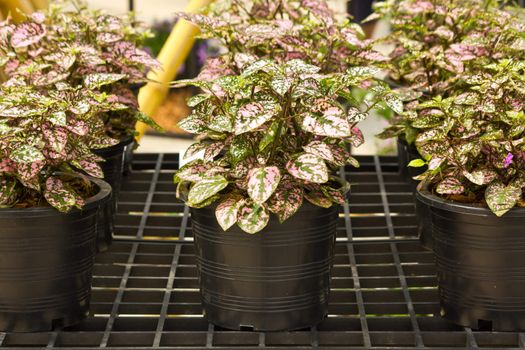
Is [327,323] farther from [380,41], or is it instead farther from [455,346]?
[380,41]

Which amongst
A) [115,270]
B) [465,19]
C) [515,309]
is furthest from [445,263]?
[465,19]

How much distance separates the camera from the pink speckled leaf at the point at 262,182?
1.85 m

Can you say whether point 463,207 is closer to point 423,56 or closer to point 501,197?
point 501,197

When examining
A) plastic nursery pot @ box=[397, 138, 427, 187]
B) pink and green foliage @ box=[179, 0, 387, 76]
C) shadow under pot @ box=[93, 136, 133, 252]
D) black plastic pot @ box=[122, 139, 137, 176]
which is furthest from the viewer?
black plastic pot @ box=[122, 139, 137, 176]

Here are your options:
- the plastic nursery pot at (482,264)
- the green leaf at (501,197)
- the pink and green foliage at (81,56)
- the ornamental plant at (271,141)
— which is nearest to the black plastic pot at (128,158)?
the pink and green foliage at (81,56)

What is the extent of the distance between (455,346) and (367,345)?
0.64ft

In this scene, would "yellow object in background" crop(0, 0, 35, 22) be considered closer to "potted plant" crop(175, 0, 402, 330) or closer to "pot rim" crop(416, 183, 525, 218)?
"potted plant" crop(175, 0, 402, 330)

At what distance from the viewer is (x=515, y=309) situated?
2002 millimetres

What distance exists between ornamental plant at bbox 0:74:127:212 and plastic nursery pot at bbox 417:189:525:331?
29.9 inches

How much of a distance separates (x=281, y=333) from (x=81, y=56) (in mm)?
983

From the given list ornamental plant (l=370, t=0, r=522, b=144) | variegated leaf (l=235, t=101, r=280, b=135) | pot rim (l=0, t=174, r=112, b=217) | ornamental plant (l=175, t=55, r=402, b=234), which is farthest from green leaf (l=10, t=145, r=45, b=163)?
ornamental plant (l=370, t=0, r=522, b=144)

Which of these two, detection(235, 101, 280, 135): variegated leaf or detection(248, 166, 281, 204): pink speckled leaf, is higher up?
detection(235, 101, 280, 135): variegated leaf

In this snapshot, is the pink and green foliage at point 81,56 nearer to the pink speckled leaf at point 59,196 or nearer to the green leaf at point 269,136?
the pink speckled leaf at point 59,196

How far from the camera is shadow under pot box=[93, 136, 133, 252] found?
2473mm
